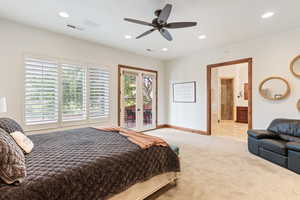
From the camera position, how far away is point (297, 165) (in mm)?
2691

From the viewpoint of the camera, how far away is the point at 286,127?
3.48 meters

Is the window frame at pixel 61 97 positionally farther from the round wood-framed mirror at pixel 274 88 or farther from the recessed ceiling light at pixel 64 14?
the round wood-framed mirror at pixel 274 88

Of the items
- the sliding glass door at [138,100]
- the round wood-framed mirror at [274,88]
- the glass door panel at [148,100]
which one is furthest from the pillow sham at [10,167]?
the round wood-framed mirror at [274,88]

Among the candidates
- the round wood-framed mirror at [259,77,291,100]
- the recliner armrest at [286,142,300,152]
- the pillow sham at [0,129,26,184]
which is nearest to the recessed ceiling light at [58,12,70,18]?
the pillow sham at [0,129,26,184]

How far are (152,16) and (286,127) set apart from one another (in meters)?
3.77

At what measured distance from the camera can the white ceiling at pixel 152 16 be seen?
9.00 feet

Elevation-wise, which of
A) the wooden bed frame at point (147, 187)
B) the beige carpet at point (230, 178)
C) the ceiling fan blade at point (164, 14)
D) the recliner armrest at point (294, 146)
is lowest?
the beige carpet at point (230, 178)

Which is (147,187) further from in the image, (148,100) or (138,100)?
(148,100)

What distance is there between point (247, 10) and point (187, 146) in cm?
332

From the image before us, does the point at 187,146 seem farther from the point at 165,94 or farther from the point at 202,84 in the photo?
the point at 165,94

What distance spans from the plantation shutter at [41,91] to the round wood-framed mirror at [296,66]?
5.81 m

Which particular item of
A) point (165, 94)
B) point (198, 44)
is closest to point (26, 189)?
point (198, 44)

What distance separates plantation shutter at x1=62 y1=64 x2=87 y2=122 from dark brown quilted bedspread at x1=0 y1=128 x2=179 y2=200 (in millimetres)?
1922

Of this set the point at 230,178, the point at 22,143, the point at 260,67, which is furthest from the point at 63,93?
the point at 260,67
